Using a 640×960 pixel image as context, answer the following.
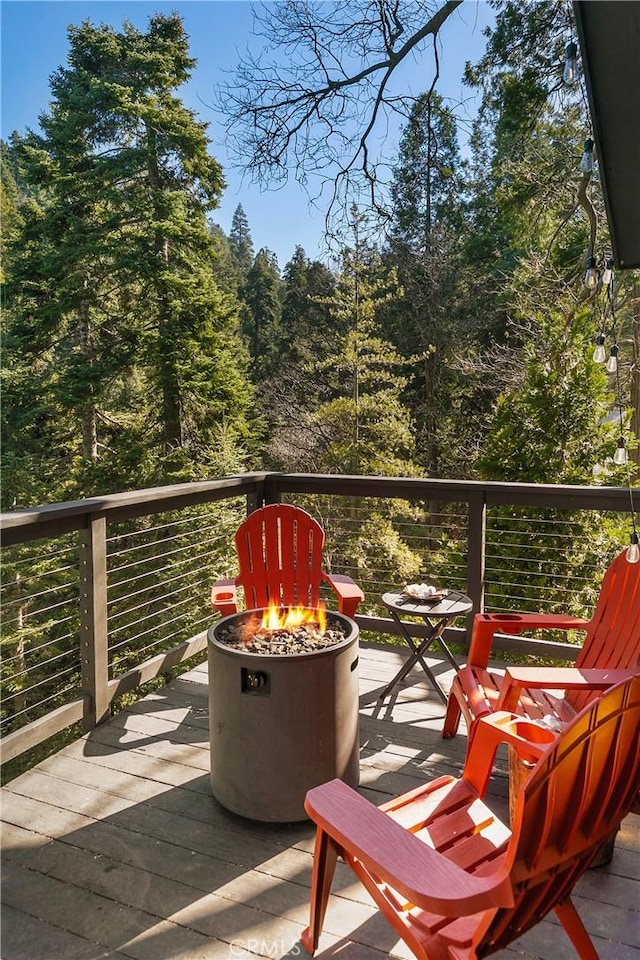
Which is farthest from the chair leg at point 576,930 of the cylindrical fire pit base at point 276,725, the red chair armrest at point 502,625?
the red chair armrest at point 502,625

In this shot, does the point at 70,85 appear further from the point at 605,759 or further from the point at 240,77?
the point at 605,759

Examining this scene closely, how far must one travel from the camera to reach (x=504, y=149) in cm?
821

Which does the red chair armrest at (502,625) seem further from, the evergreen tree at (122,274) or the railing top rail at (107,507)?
the evergreen tree at (122,274)

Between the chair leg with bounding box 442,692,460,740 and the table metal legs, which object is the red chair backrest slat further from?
the chair leg with bounding box 442,692,460,740

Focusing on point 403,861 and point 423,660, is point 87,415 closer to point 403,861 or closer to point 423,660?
point 423,660

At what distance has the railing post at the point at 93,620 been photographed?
9.71ft

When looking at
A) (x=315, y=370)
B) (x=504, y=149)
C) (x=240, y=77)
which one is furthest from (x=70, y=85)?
(x=240, y=77)

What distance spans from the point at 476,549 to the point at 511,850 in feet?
8.73

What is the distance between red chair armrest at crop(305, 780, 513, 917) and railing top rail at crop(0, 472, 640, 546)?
166 centimetres

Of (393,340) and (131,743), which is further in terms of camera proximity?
(393,340)

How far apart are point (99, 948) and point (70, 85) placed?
14.7 m

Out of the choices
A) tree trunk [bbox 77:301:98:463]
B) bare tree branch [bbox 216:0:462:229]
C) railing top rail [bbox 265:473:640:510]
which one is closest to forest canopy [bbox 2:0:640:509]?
tree trunk [bbox 77:301:98:463]

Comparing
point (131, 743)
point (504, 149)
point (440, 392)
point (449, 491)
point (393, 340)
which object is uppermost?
point (504, 149)

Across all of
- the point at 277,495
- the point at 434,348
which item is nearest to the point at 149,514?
the point at 277,495
